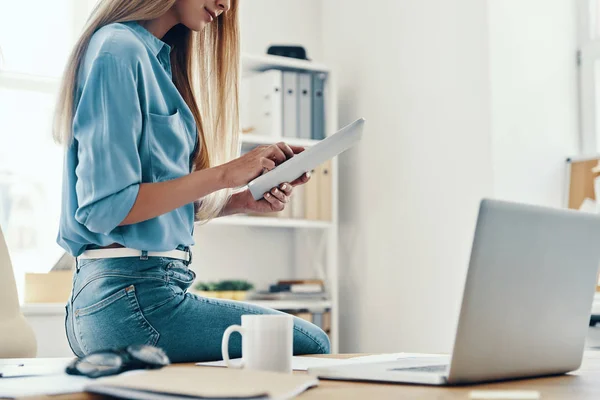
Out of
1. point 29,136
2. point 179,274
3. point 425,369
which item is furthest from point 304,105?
point 425,369

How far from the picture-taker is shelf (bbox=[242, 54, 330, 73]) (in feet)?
10.6

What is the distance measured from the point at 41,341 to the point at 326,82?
5.21 ft

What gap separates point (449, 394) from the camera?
2.53ft

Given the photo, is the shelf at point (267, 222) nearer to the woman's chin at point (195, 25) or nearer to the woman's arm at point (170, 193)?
the woman's chin at point (195, 25)

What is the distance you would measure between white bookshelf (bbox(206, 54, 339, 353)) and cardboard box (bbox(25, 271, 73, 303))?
64cm

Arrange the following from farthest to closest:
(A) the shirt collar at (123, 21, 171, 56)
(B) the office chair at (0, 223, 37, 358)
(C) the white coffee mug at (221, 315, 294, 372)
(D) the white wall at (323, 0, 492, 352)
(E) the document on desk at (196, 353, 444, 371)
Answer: (D) the white wall at (323, 0, 492, 352), (B) the office chair at (0, 223, 37, 358), (A) the shirt collar at (123, 21, 171, 56), (E) the document on desk at (196, 353, 444, 371), (C) the white coffee mug at (221, 315, 294, 372)

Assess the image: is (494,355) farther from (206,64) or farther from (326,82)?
(326,82)

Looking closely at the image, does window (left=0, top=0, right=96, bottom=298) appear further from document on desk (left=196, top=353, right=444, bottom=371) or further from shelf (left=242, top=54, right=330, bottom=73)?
document on desk (left=196, top=353, right=444, bottom=371)

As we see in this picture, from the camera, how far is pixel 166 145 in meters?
1.42

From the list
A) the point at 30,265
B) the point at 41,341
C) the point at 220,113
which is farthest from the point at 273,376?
the point at 30,265

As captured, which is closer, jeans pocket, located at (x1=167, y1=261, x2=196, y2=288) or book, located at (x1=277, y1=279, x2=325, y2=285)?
jeans pocket, located at (x1=167, y1=261, x2=196, y2=288)

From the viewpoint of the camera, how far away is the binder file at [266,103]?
3.25 meters

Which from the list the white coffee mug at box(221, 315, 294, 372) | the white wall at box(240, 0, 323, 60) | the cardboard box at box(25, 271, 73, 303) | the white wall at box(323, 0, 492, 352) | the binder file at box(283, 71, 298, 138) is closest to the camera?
the white coffee mug at box(221, 315, 294, 372)

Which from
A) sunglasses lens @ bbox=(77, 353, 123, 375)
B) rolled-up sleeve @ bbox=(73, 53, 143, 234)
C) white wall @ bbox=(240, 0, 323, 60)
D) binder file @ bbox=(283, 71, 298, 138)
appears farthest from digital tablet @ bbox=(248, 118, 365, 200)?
white wall @ bbox=(240, 0, 323, 60)
